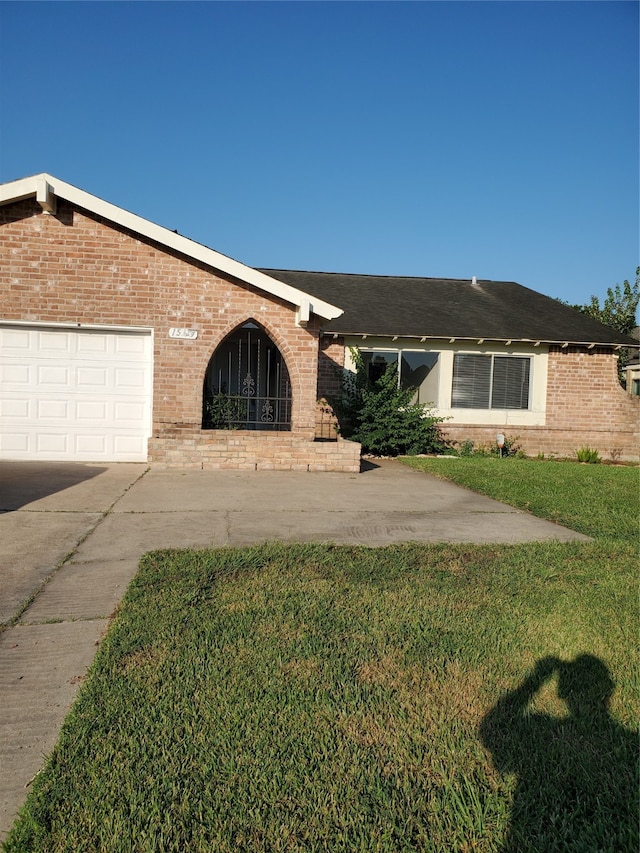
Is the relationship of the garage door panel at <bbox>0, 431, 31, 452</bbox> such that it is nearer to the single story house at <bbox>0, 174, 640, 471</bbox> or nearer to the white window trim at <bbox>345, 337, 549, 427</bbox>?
the single story house at <bbox>0, 174, 640, 471</bbox>

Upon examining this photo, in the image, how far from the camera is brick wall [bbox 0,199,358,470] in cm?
1122

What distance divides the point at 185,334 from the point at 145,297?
94 centimetres

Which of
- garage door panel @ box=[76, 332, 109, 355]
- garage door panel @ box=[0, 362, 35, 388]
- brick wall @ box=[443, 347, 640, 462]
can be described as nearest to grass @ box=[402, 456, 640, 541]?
brick wall @ box=[443, 347, 640, 462]

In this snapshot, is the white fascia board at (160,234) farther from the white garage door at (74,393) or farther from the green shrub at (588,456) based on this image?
the green shrub at (588,456)

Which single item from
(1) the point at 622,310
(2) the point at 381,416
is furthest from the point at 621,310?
(2) the point at 381,416

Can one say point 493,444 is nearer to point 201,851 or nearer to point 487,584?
point 487,584

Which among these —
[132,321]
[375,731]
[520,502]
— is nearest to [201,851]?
[375,731]

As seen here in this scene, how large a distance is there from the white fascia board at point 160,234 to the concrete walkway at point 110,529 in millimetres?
3236

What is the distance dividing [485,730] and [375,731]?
483 millimetres

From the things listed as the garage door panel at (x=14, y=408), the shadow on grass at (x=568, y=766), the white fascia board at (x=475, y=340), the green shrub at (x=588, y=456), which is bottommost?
the shadow on grass at (x=568, y=766)

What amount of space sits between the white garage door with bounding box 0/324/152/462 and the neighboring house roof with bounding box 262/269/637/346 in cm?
470

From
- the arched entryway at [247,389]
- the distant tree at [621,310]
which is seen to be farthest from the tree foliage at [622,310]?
the arched entryway at [247,389]

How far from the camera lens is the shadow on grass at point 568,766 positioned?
221 cm

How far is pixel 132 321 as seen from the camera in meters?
11.5
